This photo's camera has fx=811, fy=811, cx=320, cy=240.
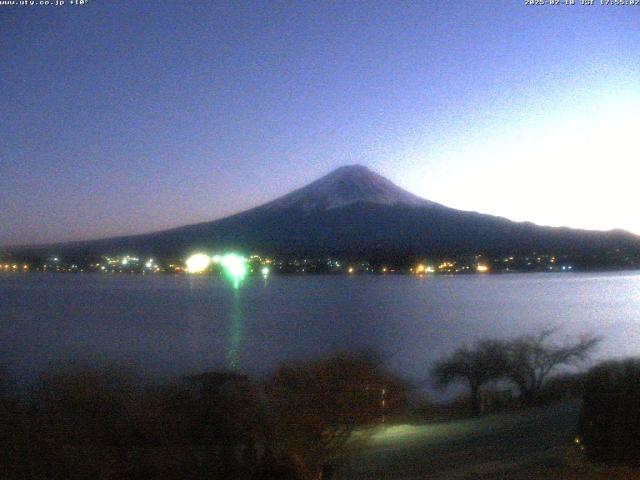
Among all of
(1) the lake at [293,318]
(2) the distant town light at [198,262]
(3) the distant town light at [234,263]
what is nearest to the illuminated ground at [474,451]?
(1) the lake at [293,318]

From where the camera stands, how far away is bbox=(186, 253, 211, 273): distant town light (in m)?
71.9

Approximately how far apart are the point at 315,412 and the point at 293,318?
34260 mm

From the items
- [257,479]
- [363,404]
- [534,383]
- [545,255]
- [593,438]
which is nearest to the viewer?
[593,438]

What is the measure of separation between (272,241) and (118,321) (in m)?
35.7

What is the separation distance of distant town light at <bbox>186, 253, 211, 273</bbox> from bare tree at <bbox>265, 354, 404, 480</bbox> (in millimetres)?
63094

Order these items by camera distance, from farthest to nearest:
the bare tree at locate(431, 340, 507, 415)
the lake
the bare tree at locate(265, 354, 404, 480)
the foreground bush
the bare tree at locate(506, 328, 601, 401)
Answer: the lake
the bare tree at locate(431, 340, 507, 415)
the bare tree at locate(506, 328, 601, 401)
the bare tree at locate(265, 354, 404, 480)
the foreground bush

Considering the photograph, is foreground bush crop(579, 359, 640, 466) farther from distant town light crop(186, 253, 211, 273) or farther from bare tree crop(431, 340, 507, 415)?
distant town light crop(186, 253, 211, 273)

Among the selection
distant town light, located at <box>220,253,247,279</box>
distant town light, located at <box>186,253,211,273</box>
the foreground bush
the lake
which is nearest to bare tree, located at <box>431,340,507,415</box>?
Answer: the lake

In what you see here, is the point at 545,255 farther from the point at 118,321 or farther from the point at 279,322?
the point at 118,321

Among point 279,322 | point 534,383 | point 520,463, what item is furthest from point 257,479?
point 279,322

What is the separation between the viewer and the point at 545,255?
202 ft

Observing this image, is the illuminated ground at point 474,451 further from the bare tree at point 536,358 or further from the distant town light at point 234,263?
the distant town light at point 234,263

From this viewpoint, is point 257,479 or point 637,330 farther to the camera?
point 637,330

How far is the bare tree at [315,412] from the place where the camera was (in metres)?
8.70
